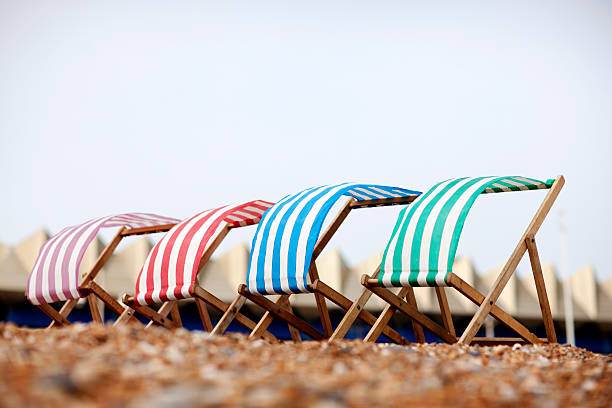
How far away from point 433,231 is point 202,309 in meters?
2.02

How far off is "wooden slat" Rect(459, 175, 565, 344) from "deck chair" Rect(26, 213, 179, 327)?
131 inches

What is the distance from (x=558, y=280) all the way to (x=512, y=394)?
23659 mm

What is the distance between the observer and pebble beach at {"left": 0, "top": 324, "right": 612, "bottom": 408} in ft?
5.58

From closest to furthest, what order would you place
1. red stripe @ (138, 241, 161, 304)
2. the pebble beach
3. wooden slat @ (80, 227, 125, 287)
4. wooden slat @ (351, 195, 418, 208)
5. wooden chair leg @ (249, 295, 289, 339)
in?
the pebble beach
wooden chair leg @ (249, 295, 289, 339)
wooden slat @ (351, 195, 418, 208)
red stripe @ (138, 241, 161, 304)
wooden slat @ (80, 227, 125, 287)

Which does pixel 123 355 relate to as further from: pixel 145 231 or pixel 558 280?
pixel 558 280

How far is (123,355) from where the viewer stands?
229 cm

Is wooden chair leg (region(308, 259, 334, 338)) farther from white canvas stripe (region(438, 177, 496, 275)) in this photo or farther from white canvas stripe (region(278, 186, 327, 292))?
white canvas stripe (region(438, 177, 496, 275))

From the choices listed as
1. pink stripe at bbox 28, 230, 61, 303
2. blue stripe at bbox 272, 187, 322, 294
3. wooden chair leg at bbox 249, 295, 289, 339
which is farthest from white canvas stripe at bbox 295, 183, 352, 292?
pink stripe at bbox 28, 230, 61, 303

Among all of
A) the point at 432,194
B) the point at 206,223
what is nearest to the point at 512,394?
the point at 432,194

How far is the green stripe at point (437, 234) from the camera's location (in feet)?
13.6

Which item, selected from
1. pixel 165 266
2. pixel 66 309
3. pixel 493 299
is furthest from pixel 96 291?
pixel 493 299

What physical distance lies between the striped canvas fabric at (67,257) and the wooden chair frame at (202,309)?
0.94 meters

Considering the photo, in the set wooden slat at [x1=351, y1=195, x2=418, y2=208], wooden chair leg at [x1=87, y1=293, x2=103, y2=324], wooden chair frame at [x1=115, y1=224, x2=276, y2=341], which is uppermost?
wooden slat at [x1=351, y1=195, x2=418, y2=208]

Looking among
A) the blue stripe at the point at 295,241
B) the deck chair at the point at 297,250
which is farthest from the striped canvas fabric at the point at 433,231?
the blue stripe at the point at 295,241
